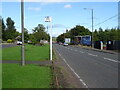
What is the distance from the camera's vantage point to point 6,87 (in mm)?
8719

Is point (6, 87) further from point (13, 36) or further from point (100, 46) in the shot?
point (13, 36)

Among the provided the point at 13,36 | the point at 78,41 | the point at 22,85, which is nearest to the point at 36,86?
the point at 22,85

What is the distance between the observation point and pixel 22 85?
905 centimetres

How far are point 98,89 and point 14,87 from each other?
10.1 feet

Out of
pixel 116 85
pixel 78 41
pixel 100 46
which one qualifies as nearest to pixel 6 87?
pixel 116 85

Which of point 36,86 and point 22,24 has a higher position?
point 22,24

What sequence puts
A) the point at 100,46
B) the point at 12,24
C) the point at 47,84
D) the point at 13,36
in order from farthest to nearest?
the point at 12,24
the point at 13,36
the point at 100,46
the point at 47,84

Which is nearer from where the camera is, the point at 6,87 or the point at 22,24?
the point at 6,87

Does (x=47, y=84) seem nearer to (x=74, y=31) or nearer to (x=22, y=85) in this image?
(x=22, y=85)

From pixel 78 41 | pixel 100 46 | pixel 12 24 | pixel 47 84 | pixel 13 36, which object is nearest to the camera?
pixel 47 84

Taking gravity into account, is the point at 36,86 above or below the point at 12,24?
below

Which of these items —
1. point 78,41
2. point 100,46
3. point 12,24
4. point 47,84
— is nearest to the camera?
point 47,84

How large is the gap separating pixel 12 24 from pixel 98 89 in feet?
499

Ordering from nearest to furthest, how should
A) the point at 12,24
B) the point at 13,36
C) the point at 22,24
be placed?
the point at 22,24 → the point at 13,36 → the point at 12,24
